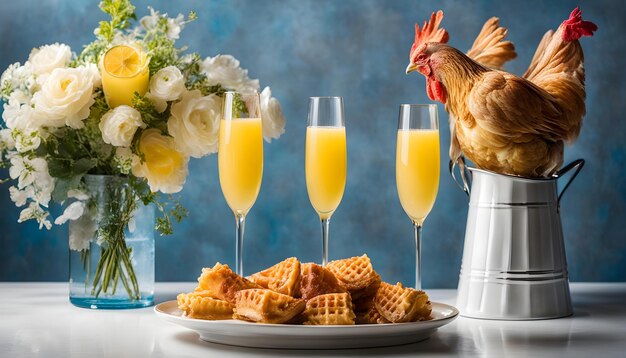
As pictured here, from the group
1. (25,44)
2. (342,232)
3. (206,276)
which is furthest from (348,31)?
(206,276)

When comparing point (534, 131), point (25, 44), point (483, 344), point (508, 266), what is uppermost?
point (25, 44)

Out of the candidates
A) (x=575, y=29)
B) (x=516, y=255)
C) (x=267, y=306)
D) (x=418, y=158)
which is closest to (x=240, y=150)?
(x=418, y=158)

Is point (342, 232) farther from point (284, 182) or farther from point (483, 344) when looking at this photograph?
point (483, 344)

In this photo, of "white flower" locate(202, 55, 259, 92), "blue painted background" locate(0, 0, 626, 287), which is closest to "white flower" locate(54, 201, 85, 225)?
"white flower" locate(202, 55, 259, 92)

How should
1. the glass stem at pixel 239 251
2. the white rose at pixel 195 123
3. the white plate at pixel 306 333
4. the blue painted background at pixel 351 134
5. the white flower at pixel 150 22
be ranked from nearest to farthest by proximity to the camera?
the white plate at pixel 306 333 → the glass stem at pixel 239 251 → the white rose at pixel 195 123 → the white flower at pixel 150 22 → the blue painted background at pixel 351 134

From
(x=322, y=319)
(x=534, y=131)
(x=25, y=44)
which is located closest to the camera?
(x=322, y=319)

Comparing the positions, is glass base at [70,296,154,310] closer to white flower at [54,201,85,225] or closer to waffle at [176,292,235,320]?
white flower at [54,201,85,225]

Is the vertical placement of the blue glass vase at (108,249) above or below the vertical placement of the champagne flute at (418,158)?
below

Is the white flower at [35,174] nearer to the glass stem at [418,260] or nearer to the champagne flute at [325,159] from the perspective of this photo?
the champagne flute at [325,159]

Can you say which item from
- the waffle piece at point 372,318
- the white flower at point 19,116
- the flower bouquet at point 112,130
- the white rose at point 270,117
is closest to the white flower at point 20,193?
the flower bouquet at point 112,130
